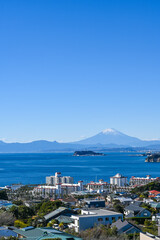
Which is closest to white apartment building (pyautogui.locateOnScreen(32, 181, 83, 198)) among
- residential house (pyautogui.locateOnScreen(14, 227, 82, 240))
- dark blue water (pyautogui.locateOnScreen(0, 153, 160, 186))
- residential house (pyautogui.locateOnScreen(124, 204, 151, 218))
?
dark blue water (pyautogui.locateOnScreen(0, 153, 160, 186))

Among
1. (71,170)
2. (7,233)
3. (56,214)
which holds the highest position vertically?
(7,233)

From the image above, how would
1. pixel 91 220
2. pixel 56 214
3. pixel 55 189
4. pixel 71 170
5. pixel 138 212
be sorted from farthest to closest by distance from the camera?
pixel 71 170
pixel 55 189
pixel 138 212
pixel 56 214
pixel 91 220

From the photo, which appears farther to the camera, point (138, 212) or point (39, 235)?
point (138, 212)

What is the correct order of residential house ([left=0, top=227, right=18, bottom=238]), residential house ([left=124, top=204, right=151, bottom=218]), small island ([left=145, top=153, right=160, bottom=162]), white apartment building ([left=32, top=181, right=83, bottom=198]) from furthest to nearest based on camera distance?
1. small island ([left=145, top=153, right=160, bottom=162])
2. white apartment building ([left=32, top=181, right=83, bottom=198])
3. residential house ([left=124, top=204, right=151, bottom=218])
4. residential house ([left=0, top=227, right=18, bottom=238])

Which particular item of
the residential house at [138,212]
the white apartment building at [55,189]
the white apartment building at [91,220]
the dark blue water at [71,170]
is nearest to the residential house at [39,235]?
the white apartment building at [91,220]

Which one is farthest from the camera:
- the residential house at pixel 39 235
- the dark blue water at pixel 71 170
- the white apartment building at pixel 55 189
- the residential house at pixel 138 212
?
the dark blue water at pixel 71 170

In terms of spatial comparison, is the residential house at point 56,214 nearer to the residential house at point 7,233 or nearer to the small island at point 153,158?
the residential house at point 7,233

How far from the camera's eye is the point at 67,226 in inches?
423

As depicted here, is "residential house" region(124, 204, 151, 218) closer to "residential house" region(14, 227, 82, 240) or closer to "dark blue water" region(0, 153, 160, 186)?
"residential house" region(14, 227, 82, 240)

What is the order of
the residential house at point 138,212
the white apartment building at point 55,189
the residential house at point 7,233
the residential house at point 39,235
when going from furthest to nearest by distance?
the white apartment building at point 55,189, the residential house at point 138,212, the residential house at point 7,233, the residential house at point 39,235

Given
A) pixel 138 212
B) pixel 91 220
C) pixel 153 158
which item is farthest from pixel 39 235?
pixel 153 158

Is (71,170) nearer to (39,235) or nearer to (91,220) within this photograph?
(91,220)

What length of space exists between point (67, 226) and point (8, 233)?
9.85 feet

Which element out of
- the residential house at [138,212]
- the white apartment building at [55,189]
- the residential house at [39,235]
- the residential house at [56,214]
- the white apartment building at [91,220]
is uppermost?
the residential house at [39,235]
